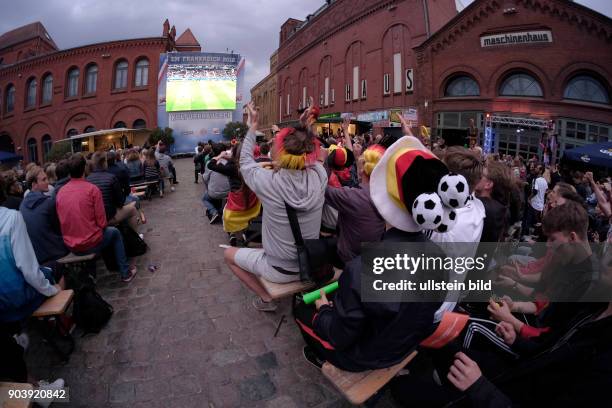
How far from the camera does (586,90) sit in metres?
16.1

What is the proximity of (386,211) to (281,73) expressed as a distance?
49590mm

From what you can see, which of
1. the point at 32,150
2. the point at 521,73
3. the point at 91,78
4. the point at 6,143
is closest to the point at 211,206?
the point at 521,73

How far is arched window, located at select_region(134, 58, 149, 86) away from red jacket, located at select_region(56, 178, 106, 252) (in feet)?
107

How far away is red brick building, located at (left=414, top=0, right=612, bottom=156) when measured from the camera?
15633mm

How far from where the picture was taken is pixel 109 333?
316 centimetres

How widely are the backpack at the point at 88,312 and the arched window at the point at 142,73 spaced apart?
33.7m

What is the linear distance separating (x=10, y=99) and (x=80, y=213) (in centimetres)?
4480

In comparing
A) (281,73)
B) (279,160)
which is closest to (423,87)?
(279,160)

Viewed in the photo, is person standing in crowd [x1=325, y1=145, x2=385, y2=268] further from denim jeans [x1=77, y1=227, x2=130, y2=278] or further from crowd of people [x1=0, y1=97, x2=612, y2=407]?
denim jeans [x1=77, y1=227, x2=130, y2=278]

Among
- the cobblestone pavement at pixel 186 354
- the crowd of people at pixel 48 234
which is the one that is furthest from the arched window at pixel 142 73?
the cobblestone pavement at pixel 186 354

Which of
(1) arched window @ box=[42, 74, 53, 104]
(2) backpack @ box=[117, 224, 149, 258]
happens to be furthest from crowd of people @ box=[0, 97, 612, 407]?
(1) arched window @ box=[42, 74, 53, 104]

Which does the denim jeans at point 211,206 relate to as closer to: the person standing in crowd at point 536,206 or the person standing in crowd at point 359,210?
the person standing in crowd at point 359,210

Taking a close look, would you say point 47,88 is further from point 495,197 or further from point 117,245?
point 495,197

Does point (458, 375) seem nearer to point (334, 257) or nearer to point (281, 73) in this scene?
point (334, 257)
